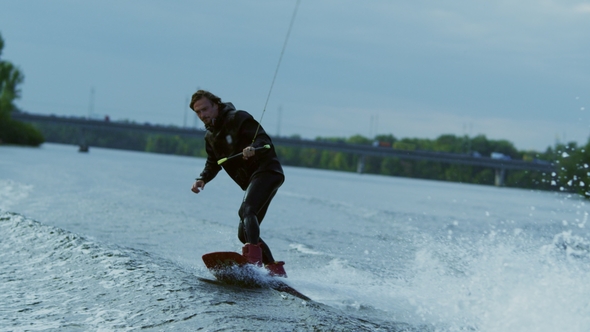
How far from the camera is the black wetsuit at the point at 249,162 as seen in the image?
7.43 meters

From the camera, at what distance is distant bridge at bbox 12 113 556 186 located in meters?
77.8

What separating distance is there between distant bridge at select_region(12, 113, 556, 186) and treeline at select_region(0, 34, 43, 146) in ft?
11.5

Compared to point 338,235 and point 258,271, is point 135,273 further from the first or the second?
point 338,235

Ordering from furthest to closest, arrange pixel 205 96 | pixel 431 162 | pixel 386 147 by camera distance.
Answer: pixel 431 162 → pixel 386 147 → pixel 205 96

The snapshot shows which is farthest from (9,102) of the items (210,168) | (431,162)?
(210,168)

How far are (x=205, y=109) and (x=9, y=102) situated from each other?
286ft

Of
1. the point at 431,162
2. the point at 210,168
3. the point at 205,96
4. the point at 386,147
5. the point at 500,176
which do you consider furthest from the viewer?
the point at 431,162

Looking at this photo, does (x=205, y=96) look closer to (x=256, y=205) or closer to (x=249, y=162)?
(x=249, y=162)

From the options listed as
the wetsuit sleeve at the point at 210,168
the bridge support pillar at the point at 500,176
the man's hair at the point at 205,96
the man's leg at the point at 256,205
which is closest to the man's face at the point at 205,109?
the man's hair at the point at 205,96

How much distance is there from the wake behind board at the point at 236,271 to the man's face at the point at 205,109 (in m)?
1.38

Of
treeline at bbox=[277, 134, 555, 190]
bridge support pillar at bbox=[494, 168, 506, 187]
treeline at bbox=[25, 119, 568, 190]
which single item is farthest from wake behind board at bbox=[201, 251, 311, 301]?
bridge support pillar at bbox=[494, 168, 506, 187]

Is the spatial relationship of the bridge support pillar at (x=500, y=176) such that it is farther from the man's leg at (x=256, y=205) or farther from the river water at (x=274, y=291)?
the man's leg at (x=256, y=205)

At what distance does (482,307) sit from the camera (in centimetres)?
729

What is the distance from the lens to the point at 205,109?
24.3 feet
